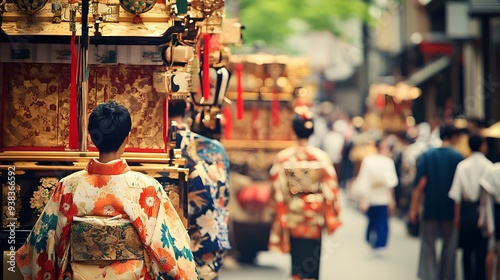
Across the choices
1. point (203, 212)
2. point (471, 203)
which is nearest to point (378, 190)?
point (471, 203)

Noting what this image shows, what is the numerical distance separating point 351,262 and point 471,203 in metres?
4.01

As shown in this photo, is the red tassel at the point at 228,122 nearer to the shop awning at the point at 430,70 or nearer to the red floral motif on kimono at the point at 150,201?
the red floral motif on kimono at the point at 150,201

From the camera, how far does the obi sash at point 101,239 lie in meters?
5.96

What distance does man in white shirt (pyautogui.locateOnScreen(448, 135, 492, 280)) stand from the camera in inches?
463

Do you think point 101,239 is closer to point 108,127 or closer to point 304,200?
point 108,127

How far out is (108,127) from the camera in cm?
609

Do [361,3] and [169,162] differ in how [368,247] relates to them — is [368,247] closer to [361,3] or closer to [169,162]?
[169,162]

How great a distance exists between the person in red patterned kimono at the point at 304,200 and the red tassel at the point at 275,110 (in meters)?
4.22

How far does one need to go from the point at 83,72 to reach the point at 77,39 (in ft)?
0.85

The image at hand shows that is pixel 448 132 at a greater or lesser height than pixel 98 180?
greater

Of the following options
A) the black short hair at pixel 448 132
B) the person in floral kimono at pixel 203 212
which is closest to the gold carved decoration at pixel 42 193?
the person in floral kimono at pixel 203 212

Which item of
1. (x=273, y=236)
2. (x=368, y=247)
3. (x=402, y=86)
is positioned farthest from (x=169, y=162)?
(x=402, y=86)

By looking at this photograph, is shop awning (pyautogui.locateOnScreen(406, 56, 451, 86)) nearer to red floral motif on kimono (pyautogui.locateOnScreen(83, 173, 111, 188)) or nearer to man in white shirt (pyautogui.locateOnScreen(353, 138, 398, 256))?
man in white shirt (pyautogui.locateOnScreen(353, 138, 398, 256))

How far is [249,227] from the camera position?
46.2ft
